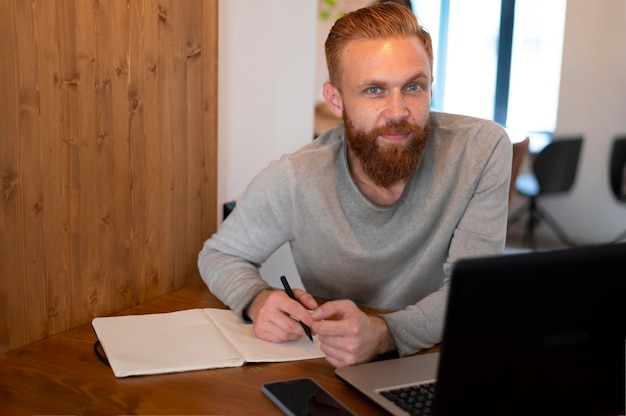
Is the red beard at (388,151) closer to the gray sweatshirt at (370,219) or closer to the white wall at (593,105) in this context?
the gray sweatshirt at (370,219)

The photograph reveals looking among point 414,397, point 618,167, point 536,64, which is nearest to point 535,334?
point 414,397

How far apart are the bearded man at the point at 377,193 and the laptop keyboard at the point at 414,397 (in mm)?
399

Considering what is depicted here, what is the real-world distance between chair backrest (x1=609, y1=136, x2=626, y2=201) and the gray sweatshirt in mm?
3469

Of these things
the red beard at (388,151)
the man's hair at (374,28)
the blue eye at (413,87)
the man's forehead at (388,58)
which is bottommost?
the red beard at (388,151)

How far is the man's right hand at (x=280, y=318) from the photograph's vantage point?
1368mm

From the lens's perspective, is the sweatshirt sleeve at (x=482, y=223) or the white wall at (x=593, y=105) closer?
the sweatshirt sleeve at (x=482, y=223)

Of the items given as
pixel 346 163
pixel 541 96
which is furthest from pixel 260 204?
pixel 541 96

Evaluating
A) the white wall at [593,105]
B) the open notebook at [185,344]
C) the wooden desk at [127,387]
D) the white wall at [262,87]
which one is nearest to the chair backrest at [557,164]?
the white wall at [593,105]

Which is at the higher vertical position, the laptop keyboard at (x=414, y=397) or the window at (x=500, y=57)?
the window at (x=500, y=57)

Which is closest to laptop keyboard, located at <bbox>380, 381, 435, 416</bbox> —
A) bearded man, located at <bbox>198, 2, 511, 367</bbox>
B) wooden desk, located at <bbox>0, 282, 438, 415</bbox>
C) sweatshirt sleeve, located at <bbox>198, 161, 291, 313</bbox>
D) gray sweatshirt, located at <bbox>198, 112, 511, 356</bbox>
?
wooden desk, located at <bbox>0, 282, 438, 415</bbox>

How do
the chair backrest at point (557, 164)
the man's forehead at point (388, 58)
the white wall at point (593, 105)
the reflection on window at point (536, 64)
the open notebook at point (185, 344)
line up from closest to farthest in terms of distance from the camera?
the open notebook at point (185, 344)
the man's forehead at point (388, 58)
the chair backrest at point (557, 164)
the white wall at point (593, 105)
the reflection on window at point (536, 64)

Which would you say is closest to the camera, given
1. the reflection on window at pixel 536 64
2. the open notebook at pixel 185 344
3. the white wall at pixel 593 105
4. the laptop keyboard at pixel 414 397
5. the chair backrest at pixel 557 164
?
the laptop keyboard at pixel 414 397

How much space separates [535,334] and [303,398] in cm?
42

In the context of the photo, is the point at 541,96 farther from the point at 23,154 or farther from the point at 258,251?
the point at 23,154
